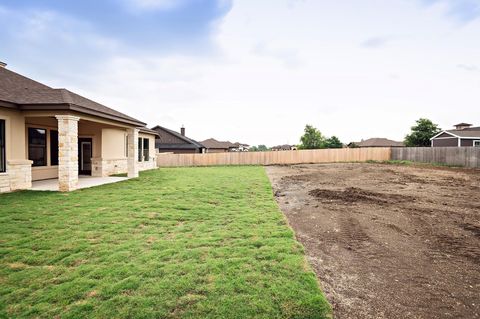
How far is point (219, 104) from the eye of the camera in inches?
1577

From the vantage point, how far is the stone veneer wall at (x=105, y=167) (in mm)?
14633

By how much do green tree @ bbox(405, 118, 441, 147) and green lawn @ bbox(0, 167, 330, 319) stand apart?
38.8m

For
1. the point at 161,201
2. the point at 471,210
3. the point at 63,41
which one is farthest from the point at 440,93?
the point at 63,41

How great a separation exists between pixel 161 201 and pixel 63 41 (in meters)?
14.1

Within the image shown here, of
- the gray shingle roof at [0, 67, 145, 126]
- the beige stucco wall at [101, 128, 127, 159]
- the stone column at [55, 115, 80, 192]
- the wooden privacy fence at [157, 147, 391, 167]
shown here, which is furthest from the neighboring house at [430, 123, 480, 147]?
the stone column at [55, 115, 80, 192]

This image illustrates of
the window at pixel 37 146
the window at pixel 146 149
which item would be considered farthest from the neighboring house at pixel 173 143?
the window at pixel 37 146

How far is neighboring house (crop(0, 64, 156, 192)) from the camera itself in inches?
356

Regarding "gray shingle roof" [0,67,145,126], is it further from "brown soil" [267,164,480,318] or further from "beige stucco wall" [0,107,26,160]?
"brown soil" [267,164,480,318]

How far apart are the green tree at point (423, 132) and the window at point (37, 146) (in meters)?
43.1

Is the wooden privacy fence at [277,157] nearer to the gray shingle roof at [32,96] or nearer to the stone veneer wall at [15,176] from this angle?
the gray shingle roof at [32,96]

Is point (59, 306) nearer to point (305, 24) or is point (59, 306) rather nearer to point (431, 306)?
point (431, 306)

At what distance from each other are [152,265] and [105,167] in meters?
13.4

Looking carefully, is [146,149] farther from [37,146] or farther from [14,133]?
[14,133]

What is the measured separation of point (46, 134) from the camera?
1216 cm
